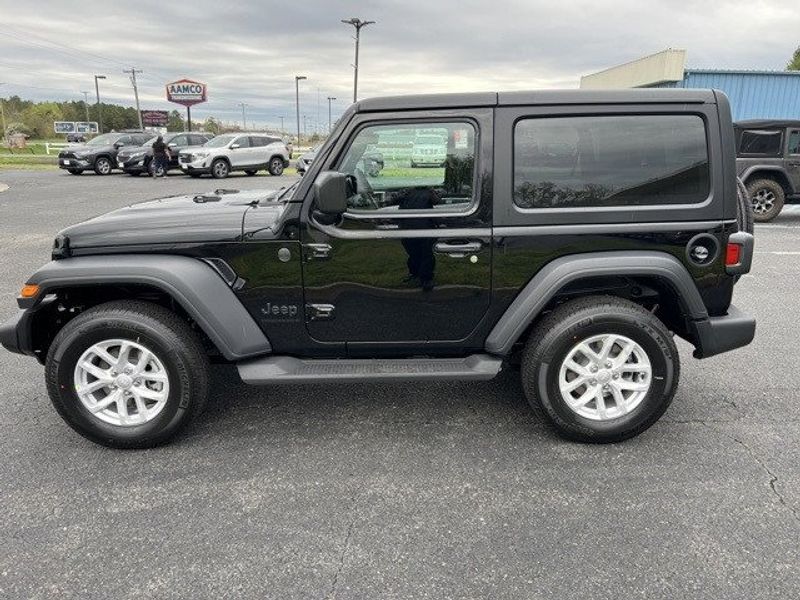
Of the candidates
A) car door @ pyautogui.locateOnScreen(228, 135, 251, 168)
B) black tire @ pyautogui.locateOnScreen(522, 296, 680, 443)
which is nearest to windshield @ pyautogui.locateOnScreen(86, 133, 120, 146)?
car door @ pyautogui.locateOnScreen(228, 135, 251, 168)

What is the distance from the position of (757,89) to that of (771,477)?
1892 cm

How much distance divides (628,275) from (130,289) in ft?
8.69

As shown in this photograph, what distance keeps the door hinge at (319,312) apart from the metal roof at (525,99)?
41.2 inches

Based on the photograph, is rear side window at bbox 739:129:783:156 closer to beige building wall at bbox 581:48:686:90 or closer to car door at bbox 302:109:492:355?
beige building wall at bbox 581:48:686:90

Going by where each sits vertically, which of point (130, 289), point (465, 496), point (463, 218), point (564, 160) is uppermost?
point (564, 160)

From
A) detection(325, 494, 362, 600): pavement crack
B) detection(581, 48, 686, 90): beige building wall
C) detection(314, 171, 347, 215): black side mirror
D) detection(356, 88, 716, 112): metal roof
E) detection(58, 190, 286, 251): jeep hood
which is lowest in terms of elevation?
detection(325, 494, 362, 600): pavement crack

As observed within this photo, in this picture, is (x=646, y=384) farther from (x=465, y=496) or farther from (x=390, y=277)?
(x=390, y=277)

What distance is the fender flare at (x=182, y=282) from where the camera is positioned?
2.95m

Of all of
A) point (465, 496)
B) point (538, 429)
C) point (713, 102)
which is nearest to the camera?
point (465, 496)

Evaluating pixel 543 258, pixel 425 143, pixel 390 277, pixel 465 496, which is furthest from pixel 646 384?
pixel 425 143

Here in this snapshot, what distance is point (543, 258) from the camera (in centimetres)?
307

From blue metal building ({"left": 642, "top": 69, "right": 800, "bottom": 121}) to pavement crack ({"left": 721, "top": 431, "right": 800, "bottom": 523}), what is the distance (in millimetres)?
17710

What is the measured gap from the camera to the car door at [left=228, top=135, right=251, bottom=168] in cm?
2195

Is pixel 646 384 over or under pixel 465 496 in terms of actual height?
over
